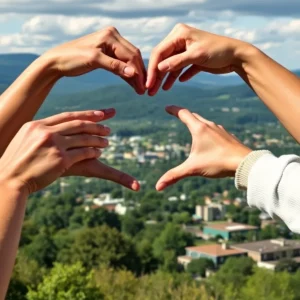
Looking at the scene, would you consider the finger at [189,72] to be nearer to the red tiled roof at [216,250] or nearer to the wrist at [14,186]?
the wrist at [14,186]

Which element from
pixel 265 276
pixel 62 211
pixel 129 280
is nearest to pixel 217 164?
pixel 129 280

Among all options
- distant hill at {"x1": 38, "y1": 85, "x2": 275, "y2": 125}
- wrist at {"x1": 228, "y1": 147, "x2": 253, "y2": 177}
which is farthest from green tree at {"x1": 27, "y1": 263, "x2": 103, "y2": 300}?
distant hill at {"x1": 38, "y1": 85, "x2": 275, "y2": 125}

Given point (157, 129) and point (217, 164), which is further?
point (157, 129)

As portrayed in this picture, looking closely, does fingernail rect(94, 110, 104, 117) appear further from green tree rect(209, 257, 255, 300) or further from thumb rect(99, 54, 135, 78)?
green tree rect(209, 257, 255, 300)

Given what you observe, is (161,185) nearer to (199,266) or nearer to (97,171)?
(97,171)

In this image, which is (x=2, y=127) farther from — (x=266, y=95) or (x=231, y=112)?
(x=231, y=112)

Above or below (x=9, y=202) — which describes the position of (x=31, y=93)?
above
